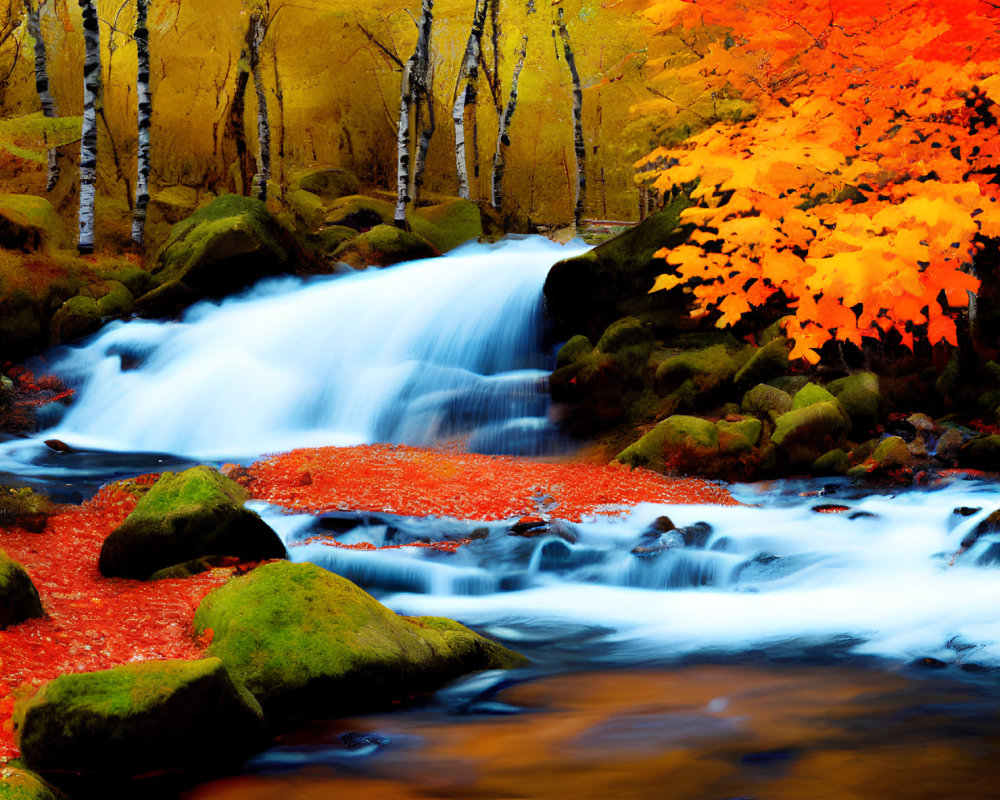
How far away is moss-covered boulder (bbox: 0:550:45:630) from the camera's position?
422 cm

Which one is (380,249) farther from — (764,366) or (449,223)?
(764,366)

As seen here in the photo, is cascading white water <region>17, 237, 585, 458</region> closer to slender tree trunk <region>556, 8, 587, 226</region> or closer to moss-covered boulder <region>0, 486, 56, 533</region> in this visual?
moss-covered boulder <region>0, 486, 56, 533</region>

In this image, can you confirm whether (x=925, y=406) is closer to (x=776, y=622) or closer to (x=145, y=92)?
(x=776, y=622)

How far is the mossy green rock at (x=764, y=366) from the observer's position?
1117 cm

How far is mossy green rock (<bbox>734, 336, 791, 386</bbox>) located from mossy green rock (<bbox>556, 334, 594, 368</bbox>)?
222cm

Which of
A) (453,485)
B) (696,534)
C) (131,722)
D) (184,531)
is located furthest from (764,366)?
(131,722)

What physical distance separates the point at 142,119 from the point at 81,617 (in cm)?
1520

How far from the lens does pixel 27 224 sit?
15.1m

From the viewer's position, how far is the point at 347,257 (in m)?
18.4

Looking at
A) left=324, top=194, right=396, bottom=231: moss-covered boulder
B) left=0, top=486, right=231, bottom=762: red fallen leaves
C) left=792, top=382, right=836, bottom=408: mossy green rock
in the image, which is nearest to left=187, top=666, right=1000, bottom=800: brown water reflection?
left=0, top=486, right=231, bottom=762: red fallen leaves

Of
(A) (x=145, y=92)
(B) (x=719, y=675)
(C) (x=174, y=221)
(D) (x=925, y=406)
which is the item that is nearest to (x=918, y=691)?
(B) (x=719, y=675)

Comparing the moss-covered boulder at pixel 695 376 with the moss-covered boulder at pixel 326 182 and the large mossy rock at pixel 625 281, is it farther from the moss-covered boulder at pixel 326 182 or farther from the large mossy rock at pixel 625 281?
the moss-covered boulder at pixel 326 182

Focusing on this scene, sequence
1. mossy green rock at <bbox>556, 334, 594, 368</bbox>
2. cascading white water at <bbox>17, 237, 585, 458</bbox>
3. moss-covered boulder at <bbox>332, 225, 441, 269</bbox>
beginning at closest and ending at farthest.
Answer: cascading white water at <bbox>17, 237, 585, 458</bbox>
mossy green rock at <bbox>556, 334, 594, 368</bbox>
moss-covered boulder at <bbox>332, 225, 441, 269</bbox>

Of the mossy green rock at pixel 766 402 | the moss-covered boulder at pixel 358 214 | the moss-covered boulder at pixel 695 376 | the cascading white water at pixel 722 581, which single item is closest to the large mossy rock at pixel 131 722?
the cascading white water at pixel 722 581
